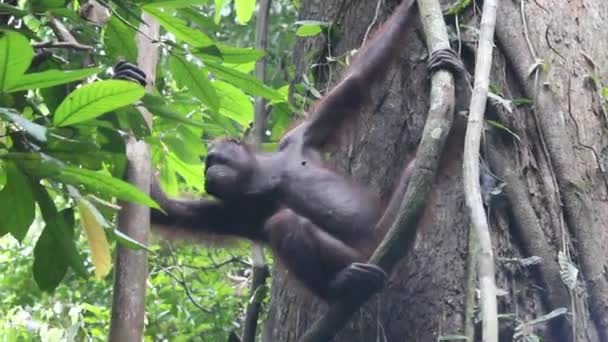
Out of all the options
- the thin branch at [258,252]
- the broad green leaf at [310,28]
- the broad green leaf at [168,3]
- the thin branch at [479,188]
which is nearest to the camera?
the thin branch at [479,188]

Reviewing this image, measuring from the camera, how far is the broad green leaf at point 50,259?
6.65 feet

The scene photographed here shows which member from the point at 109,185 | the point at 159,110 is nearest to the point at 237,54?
the point at 159,110

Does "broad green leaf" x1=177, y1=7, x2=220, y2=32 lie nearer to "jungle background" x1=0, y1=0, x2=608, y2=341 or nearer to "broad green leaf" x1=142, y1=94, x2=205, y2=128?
"jungle background" x1=0, y1=0, x2=608, y2=341

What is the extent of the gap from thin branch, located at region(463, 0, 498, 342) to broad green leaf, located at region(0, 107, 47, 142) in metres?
1.09

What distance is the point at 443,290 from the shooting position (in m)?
3.10

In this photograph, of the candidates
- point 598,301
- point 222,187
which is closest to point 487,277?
point 598,301

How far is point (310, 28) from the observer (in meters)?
4.09

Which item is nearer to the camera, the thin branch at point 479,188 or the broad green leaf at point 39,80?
the broad green leaf at point 39,80

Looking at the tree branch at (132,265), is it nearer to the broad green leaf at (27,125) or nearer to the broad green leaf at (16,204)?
the broad green leaf at (16,204)

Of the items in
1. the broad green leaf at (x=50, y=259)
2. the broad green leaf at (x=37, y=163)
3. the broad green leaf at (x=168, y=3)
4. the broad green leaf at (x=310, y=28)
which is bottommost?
the broad green leaf at (x=50, y=259)

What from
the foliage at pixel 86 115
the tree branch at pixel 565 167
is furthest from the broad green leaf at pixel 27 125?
the tree branch at pixel 565 167

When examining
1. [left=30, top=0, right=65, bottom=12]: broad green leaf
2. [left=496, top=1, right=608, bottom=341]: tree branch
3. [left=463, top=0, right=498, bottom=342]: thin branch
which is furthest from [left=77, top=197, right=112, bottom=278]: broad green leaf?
[left=496, top=1, right=608, bottom=341]: tree branch

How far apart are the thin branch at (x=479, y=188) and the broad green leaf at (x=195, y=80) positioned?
758 mm

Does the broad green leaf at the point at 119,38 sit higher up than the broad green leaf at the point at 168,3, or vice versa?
the broad green leaf at the point at 168,3
